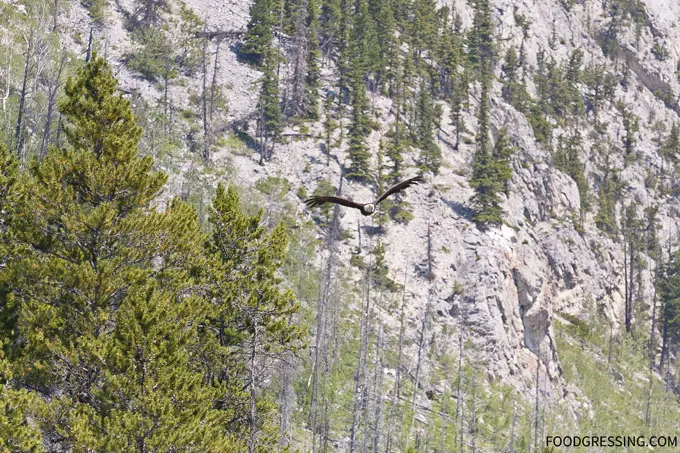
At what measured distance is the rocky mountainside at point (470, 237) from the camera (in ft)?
203

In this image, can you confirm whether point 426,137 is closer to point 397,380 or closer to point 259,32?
point 259,32

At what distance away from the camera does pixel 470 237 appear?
72.0m

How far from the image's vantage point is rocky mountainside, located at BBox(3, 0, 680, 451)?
6197 centimetres

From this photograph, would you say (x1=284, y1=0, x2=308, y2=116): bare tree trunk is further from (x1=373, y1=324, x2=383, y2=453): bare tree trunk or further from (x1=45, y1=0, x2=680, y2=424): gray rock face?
(x1=373, y1=324, x2=383, y2=453): bare tree trunk

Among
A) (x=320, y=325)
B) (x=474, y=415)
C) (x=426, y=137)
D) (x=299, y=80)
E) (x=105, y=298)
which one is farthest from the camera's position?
(x=299, y=80)

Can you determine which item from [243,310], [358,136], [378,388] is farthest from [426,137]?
[243,310]

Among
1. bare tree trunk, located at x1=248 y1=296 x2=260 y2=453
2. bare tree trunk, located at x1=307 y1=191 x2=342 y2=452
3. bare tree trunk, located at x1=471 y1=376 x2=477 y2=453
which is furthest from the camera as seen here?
bare tree trunk, located at x1=471 y1=376 x2=477 y2=453

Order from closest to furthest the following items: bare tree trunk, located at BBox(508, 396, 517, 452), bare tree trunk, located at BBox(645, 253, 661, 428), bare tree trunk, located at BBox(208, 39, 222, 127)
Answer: bare tree trunk, located at BBox(508, 396, 517, 452) < bare tree trunk, located at BBox(645, 253, 661, 428) < bare tree trunk, located at BBox(208, 39, 222, 127)

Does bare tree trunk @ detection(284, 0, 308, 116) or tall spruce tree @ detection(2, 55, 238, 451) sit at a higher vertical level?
bare tree trunk @ detection(284, 0, 308, 116)

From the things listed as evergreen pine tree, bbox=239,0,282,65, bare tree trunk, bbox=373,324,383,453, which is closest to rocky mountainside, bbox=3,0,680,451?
bare tree trunk, bbox=373,324,383,453

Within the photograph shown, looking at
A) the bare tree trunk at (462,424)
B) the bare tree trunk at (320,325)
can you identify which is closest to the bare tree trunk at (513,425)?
the bare tree trunk at (462,424)

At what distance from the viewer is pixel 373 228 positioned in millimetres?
70688

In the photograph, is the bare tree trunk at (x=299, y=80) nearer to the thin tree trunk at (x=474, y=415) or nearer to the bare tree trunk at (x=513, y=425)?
the thin tree trunk at (x=474, y=415)

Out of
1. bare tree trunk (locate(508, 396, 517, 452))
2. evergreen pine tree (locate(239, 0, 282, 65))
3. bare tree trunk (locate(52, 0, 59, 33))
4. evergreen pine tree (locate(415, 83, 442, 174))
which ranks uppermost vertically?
evergreen pine tree (locate(239, 0, 282, 65))
